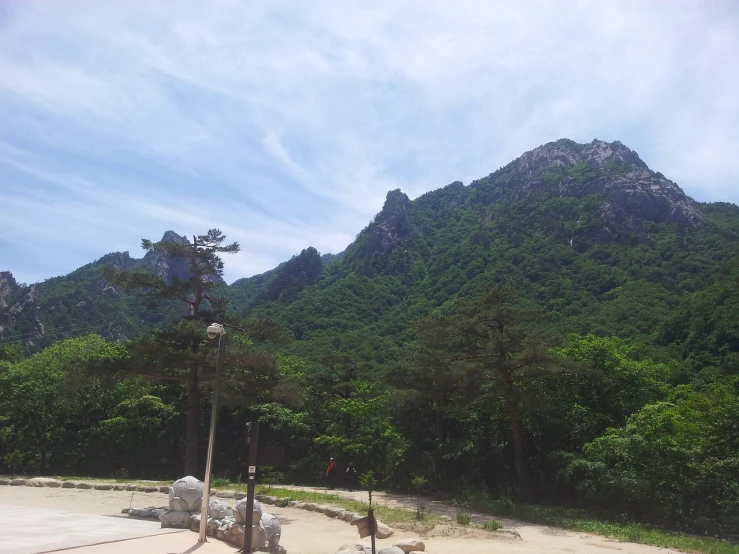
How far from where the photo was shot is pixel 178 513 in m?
11.2

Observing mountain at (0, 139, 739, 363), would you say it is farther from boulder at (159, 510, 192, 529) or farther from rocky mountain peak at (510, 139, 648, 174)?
boulder at (159, 510, 192, 529)

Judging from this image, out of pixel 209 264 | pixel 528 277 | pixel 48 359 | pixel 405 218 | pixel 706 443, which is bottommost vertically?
pixel 706 443

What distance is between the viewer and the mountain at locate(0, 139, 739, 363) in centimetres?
4359

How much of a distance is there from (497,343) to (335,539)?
26.4 feet

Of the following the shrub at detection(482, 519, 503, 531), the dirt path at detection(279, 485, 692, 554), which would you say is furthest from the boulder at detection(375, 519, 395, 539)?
the shrub at detection(482, 519, 503, 531)

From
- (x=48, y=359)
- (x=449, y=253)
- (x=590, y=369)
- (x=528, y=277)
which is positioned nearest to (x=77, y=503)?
(x=590, y=369)

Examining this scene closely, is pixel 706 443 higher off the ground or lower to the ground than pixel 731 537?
higher

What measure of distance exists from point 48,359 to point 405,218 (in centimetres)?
5824

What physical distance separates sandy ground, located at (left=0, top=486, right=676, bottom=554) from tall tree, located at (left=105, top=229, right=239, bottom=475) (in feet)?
12.8

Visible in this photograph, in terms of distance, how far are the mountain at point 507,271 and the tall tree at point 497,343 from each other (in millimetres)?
18045

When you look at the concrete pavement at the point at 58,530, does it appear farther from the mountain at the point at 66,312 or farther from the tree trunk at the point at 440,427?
the mountain at the point at 66,312

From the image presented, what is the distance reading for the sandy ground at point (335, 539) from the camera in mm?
9109

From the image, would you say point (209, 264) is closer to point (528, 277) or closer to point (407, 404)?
point (407, 404)

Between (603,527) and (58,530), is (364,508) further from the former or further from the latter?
(58,530)
